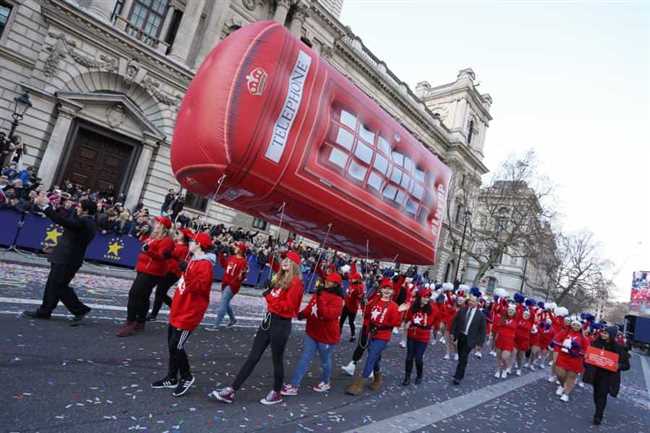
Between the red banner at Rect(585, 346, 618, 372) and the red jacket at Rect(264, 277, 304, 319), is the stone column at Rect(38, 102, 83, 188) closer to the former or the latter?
the red jacket at Rect(264, 277, 304, 319)

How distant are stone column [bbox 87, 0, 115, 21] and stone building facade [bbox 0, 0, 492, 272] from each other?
5 centimetres

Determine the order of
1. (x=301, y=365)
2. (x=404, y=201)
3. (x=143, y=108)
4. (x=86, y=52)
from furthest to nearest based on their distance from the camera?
(x=143, y=108), (x=86, y=52), (x=404, y=201), (x=301, y=365)

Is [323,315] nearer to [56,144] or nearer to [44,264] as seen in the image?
[44,264]

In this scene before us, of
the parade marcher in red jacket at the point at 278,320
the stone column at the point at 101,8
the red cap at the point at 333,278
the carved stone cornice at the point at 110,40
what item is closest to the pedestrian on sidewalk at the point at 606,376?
the red cap at the point at 333,278

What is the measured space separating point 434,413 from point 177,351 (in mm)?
3982

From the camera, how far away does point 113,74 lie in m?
18.7

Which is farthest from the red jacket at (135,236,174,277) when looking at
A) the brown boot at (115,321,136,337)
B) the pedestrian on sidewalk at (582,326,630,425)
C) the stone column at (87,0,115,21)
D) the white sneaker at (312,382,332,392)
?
the stone column at (87,0,115,21)

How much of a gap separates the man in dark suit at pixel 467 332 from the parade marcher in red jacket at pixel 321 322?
4.33m

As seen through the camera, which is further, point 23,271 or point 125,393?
point 23,271

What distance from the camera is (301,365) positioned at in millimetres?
5426

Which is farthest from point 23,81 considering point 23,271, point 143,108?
point 23,271

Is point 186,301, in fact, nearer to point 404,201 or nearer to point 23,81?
point 404,201

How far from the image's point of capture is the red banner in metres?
7.91

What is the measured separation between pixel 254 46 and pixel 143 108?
1675 centimetres
